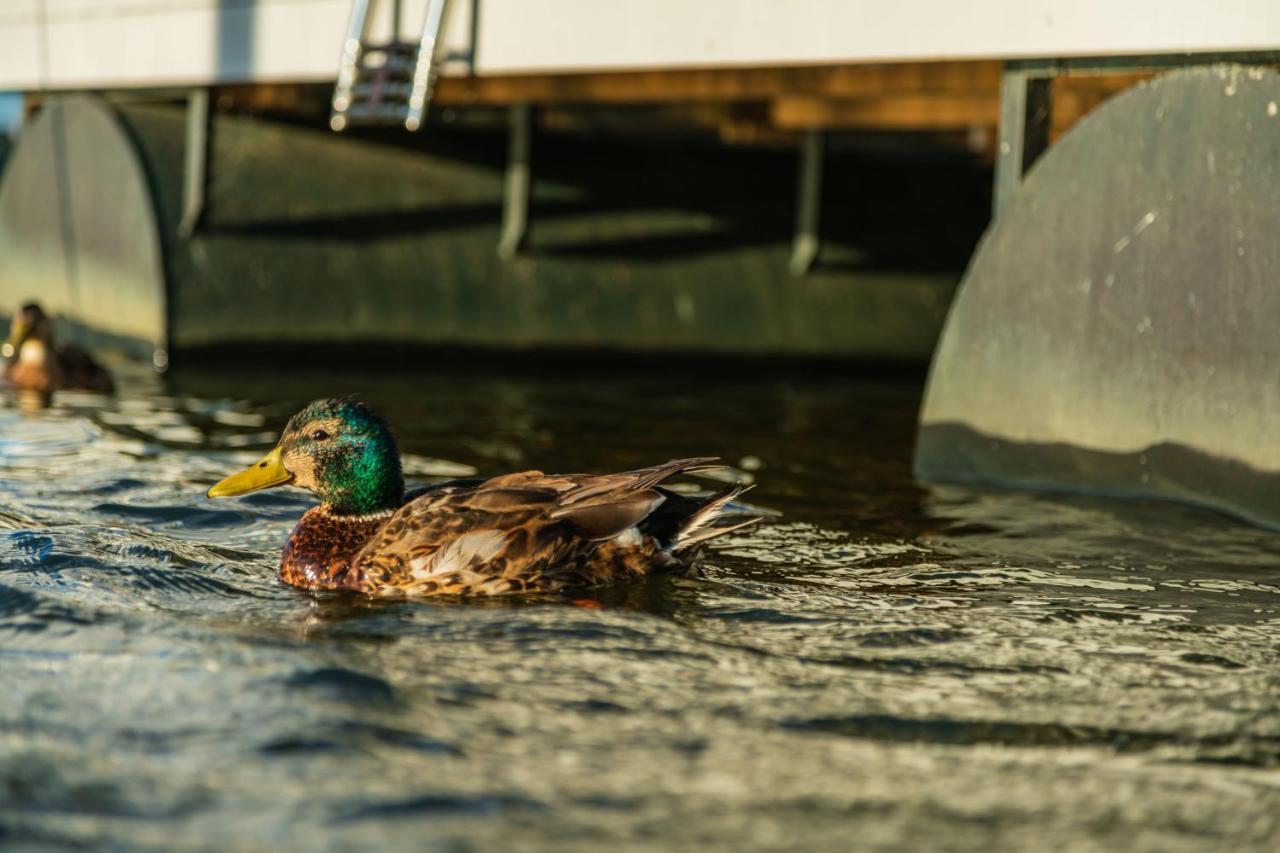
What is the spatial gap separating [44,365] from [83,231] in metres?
3.30

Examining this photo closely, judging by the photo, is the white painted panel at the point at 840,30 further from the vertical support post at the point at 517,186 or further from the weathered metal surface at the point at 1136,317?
the vertical support post at the point at 517,186

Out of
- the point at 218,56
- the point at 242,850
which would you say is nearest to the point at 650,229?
the point at 218,56

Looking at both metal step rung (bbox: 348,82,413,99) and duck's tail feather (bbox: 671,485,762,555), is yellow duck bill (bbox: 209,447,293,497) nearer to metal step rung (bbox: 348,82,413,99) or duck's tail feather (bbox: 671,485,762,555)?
duck's tail feather (bbox: 671,485,762,555)

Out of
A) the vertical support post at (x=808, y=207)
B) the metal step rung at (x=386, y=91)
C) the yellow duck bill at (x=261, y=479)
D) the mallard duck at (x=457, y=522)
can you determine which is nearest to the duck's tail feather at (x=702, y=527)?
the mallard duck at (x=457, y=522)

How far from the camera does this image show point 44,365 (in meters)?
13.0

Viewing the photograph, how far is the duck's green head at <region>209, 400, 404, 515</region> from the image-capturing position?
7.24 m

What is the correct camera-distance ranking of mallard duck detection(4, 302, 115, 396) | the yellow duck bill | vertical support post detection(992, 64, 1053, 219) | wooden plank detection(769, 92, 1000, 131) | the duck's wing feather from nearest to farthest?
1. the duck's wing feather
2. the yellow duck bill
3. vertical support post detection(992, 64, 1053, 219)
4. wooden plank detection(769, 92, 1000, 131)
5. mallard duck detection(4, 302, 115, 396)

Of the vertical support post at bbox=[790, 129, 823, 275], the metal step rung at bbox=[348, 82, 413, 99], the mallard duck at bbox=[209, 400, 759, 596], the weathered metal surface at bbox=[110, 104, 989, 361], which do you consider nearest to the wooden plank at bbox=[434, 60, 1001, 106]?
the metal step rung at bbox=[348, 82, 413, 99]

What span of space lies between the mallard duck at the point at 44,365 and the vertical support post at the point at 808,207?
621 cm

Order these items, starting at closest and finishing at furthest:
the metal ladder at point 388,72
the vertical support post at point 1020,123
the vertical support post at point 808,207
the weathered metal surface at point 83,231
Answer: the vertical support post at point 1020,123, the metal ladder at point 388,72, the weathered metal surface at point 83,231, the vertical support post at point 808,207

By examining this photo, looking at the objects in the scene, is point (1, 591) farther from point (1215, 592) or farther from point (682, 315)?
point (682, 315)

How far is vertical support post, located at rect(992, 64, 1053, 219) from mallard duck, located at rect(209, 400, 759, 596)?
10.6 ft

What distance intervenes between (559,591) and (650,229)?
33.7ft

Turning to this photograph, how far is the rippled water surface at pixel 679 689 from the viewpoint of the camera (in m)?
4.49
